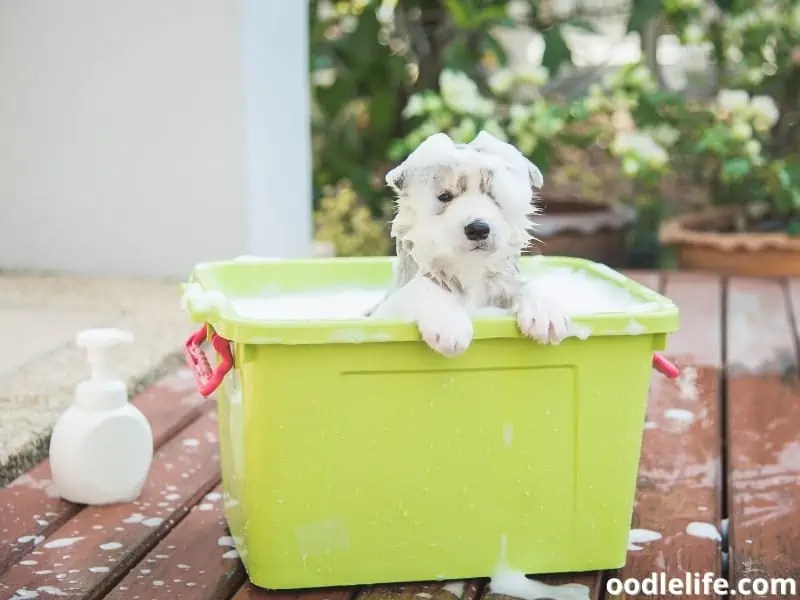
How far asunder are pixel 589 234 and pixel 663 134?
33 centimetres

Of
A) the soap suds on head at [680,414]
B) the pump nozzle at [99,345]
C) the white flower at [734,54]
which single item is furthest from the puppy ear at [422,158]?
the white flower at [734,54]

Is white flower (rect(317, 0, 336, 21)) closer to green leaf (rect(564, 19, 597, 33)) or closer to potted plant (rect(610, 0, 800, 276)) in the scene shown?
green leaf (rect(564, 19, 597, 33))

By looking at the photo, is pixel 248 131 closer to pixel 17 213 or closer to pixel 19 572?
pixel 17 213

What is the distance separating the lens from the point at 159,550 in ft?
3.87

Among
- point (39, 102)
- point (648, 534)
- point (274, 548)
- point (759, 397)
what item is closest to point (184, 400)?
point (274, 548)

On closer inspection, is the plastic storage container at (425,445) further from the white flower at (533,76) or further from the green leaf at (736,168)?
the white flower at (533,76)

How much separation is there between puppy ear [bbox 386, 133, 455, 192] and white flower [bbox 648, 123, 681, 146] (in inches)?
77.0

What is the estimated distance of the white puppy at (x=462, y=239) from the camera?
1.03m

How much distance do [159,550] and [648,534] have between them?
0.54 m

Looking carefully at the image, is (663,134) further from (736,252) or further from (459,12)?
(459,12)

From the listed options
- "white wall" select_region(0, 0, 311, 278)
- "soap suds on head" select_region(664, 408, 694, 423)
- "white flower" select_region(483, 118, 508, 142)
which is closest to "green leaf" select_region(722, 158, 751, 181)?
"white flower" select_region(483, 118, 508, 142)

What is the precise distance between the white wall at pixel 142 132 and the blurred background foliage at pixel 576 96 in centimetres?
46

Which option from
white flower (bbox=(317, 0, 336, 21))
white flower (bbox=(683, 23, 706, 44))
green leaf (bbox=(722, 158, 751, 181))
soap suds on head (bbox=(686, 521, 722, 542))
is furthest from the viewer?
white flower (bbox=(317, 0, 336, 21))

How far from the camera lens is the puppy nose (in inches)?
40.7
